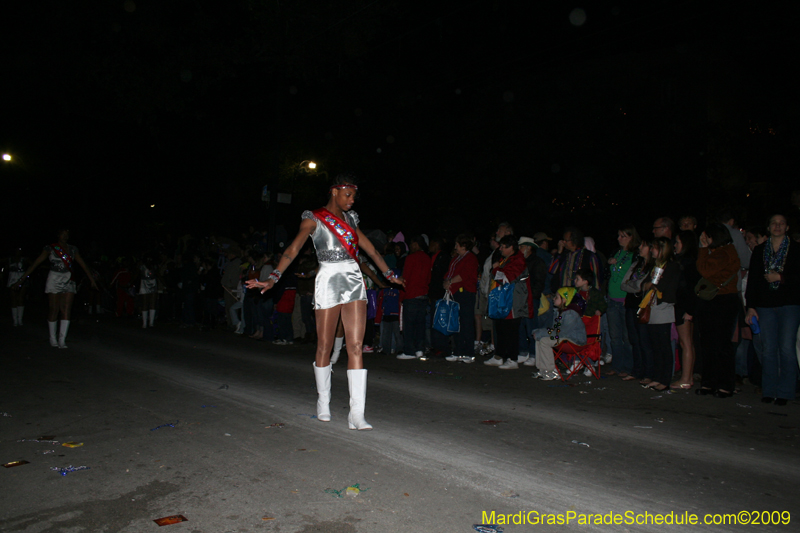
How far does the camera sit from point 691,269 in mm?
7902

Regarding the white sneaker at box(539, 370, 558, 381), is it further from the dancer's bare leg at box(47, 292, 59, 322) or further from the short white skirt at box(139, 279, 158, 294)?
the short white skirt at box(139, 279, 158, 294)

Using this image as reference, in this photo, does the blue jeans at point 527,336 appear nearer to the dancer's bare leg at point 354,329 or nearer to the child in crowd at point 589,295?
the child in crowd at point 589,295

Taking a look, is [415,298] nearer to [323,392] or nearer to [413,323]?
[413,323]

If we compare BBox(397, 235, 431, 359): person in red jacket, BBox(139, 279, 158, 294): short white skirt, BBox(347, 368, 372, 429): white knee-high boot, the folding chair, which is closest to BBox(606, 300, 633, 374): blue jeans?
the folding chair

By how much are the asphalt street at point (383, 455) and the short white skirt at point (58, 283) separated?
3.35 meters

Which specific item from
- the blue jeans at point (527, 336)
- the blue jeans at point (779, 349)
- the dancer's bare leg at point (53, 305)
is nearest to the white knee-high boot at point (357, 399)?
the blue jeans at point (779, 349)

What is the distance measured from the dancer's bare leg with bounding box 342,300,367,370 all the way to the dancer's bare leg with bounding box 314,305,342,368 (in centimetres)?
10

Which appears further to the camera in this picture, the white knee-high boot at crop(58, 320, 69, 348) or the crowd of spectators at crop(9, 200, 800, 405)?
the white knee-high boot at crop(58, 320, 69, 348)

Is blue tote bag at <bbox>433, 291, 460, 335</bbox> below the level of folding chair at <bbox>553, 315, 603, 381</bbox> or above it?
above

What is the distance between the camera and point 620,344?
29.7 feet

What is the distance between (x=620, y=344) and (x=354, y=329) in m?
5.02

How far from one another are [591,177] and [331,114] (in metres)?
13.1

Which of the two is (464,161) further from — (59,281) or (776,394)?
(776,394)

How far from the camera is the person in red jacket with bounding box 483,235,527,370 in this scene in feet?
32.2
